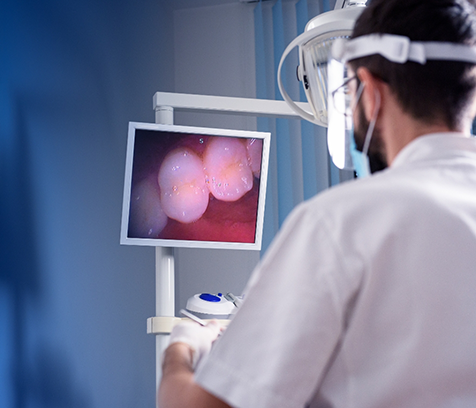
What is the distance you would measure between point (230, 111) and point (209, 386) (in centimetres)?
121

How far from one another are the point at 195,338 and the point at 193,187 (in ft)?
2.85

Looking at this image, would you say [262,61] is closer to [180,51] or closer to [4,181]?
[180,51]

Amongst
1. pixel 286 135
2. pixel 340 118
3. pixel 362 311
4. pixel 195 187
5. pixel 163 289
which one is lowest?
pixel 163 289

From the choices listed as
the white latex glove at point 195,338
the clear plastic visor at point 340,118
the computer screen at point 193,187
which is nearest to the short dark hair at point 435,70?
the clear plastic visor at point 340,118

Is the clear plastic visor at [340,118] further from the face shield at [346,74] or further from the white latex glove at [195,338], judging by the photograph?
the white latex glove at [195,338]

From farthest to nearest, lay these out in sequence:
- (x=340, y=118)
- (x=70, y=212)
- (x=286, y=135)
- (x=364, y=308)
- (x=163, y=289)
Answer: (x=286, y=135), (x=70, y=212), (x=163, y=289), (x=340, y=118), (x=364, y=308)

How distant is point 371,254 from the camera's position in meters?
0.51

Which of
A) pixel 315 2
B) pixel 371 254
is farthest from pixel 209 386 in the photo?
pixel 315 2

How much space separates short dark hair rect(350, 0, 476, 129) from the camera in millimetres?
661

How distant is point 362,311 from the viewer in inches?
20.7

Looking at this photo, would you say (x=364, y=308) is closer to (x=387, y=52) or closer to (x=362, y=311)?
(x=362, y=311)

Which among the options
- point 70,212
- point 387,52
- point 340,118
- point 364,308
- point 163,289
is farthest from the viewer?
point 70,212

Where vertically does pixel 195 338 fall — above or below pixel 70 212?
below

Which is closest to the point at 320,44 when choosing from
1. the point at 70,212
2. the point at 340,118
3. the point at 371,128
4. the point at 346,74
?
the point at 346,74
